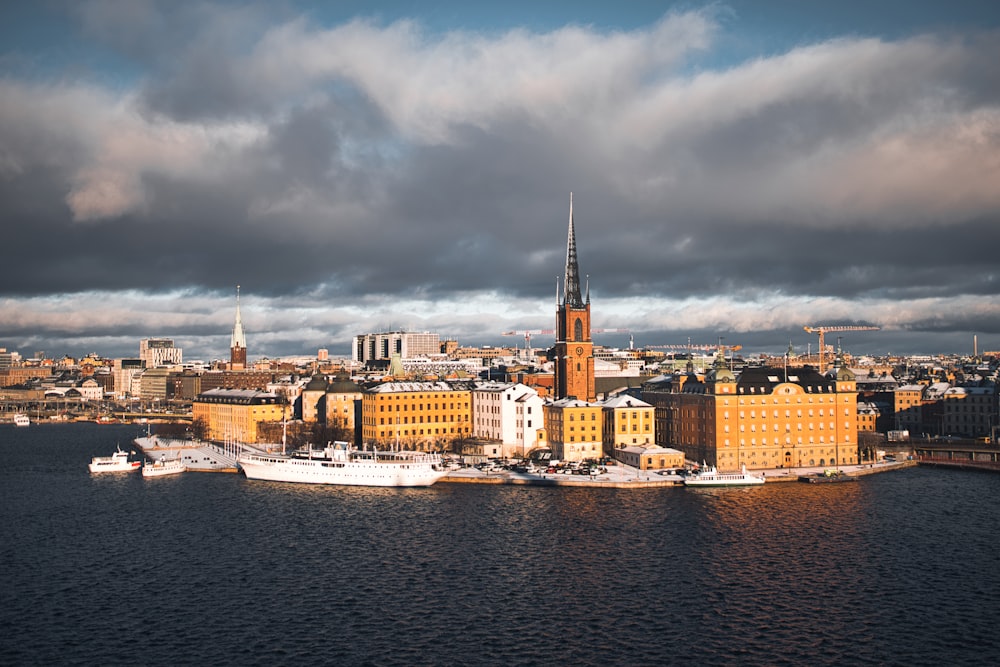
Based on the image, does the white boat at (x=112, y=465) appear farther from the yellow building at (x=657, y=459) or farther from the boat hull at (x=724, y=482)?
the boat hull at (x=724, y=482)

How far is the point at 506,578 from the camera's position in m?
47.2

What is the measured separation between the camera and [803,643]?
37.4 meters

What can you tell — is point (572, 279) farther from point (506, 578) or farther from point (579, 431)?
point (506, 578)

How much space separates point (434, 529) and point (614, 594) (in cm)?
1811

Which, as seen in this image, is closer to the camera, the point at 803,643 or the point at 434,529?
the point at 803,643

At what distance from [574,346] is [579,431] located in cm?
2449

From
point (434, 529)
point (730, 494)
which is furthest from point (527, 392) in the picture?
point (434, 529)

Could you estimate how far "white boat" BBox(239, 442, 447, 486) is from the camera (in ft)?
265

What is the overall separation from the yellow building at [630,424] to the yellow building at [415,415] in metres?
20.8

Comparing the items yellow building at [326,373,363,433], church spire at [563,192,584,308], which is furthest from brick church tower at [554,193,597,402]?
yellow building at [326,373,363,433]

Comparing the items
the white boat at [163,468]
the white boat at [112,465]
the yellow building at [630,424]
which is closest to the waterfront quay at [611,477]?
the yellow building at [630,424]

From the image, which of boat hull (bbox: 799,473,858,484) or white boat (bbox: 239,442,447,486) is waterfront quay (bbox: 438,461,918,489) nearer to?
boat hull (bbox: 799,473,858,484)

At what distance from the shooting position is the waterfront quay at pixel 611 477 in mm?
77625

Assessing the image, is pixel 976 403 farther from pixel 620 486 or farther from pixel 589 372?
pixel 620 486
